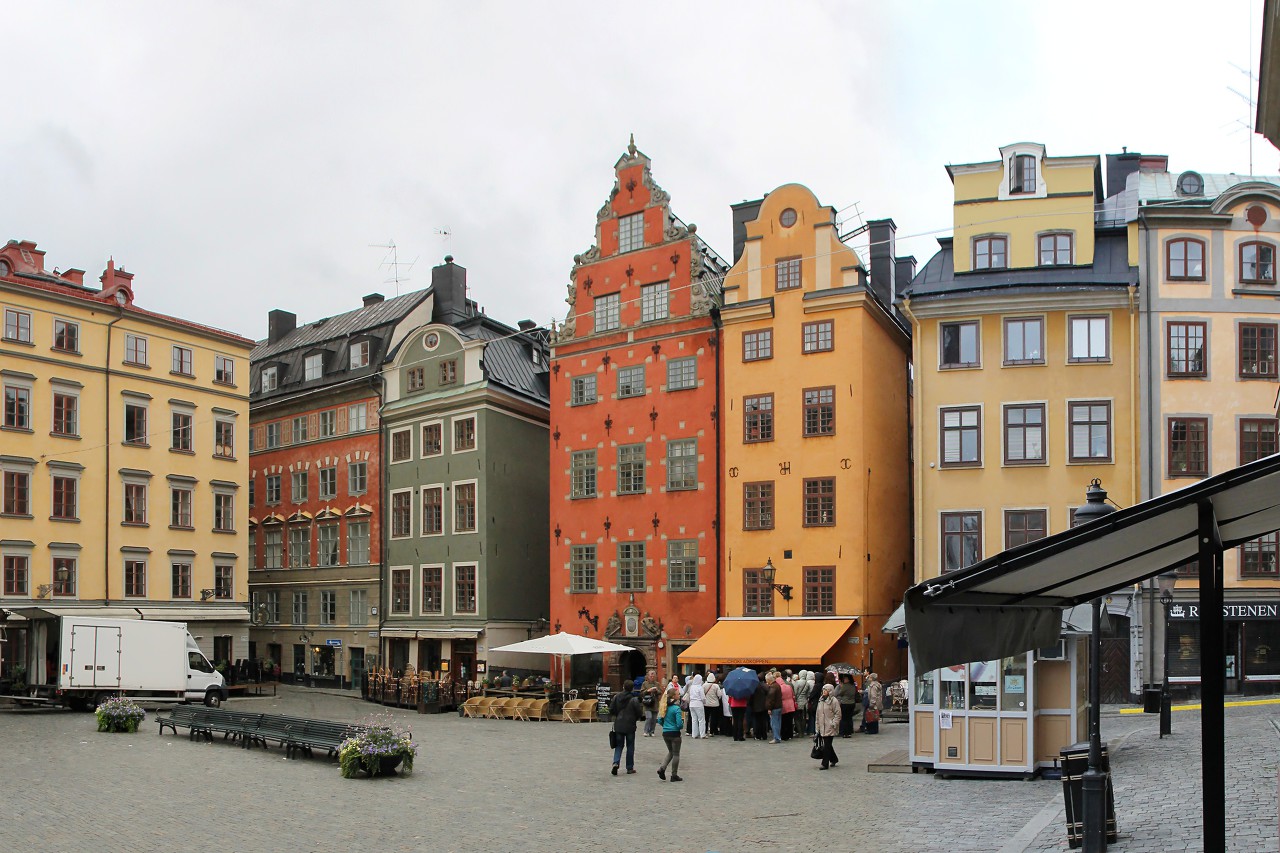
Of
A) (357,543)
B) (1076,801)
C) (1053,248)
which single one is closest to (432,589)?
(357,543)

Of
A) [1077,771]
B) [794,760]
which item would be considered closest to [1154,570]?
[1077,771]

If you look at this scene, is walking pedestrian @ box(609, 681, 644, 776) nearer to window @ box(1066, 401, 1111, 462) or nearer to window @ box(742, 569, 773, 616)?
window @ box(742, 569, 773, 616)

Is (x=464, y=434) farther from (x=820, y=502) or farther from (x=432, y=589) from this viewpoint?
(x=820, y=502)

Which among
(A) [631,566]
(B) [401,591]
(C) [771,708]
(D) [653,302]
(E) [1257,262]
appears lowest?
(C) [771,708]

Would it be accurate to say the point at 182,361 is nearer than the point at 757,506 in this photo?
No

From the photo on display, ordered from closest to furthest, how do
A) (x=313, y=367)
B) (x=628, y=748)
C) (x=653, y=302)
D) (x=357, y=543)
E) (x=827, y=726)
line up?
(x=628, y=748), (x=827, y=726), (x=653, y=302), (x=357, y=543), (x=313, y=367)

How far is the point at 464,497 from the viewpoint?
1758 inches

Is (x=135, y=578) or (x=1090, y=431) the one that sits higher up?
(x=1090, y=431)

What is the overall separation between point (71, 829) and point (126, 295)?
115 feet

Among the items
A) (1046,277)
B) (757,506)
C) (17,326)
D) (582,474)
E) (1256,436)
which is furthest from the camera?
(17,326)

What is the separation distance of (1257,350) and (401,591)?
2962cm

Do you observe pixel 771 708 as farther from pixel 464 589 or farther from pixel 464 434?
pixel 464 434

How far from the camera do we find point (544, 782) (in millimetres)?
20344

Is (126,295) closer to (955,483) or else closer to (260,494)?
(260,494)
